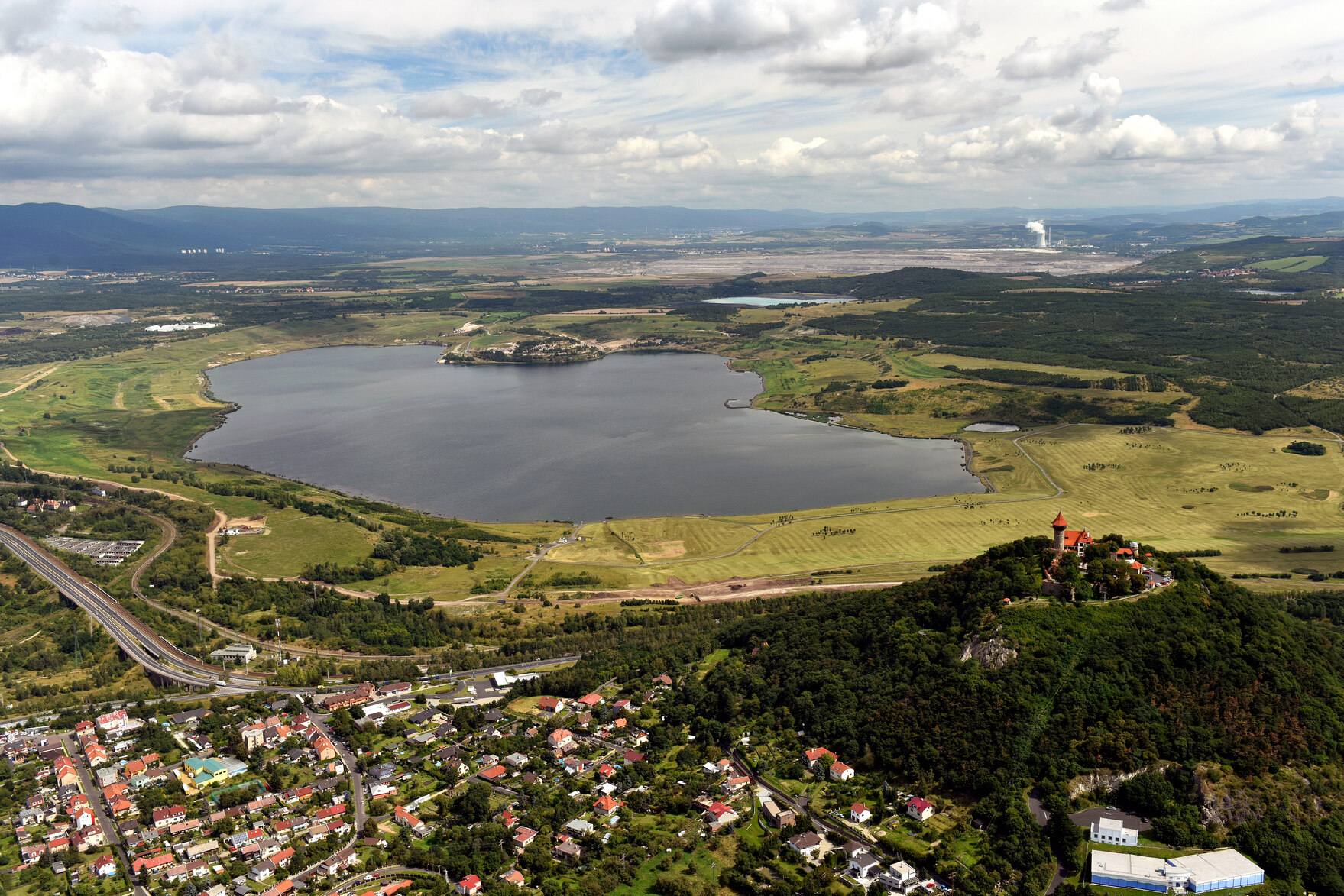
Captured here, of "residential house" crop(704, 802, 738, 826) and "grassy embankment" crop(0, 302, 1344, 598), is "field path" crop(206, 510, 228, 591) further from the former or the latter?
"residential house" crop(704, 802, 738, 826)

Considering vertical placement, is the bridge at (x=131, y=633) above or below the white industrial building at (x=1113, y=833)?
below

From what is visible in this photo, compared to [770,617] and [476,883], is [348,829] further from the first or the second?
[770,617]

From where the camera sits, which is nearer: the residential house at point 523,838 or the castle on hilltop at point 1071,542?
the residential house at point 523,838

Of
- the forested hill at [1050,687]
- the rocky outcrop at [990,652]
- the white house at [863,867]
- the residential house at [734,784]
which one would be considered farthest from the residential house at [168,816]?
the rocky outcrop at [990,652]

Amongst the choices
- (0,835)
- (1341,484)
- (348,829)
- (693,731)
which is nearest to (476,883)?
(348,829)

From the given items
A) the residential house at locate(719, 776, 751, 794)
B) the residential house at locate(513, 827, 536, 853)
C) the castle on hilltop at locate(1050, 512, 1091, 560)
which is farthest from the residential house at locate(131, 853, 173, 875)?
the castle on hilltop at locate(1050, 512, 1091, 560)

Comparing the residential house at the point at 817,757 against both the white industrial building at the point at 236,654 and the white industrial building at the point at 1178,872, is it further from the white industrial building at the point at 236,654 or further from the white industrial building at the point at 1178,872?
the white industrial building at the point at 236,654
